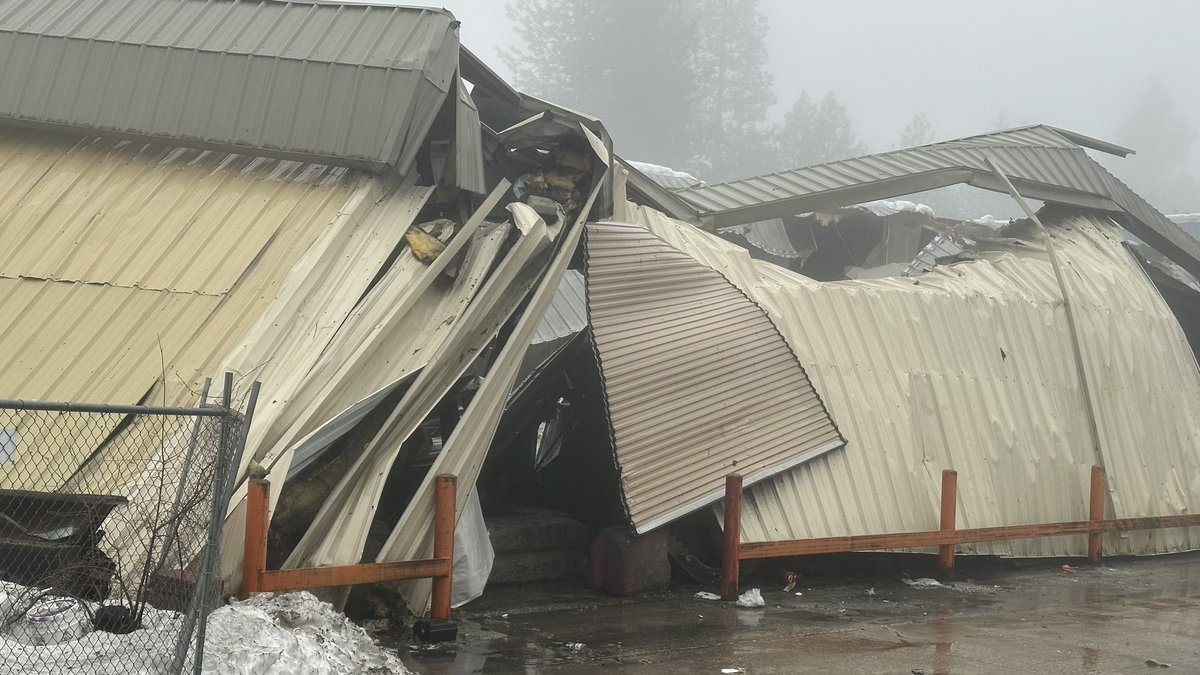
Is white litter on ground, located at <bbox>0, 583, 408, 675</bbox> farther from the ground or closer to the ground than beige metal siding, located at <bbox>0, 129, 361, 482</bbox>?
closer to the ground

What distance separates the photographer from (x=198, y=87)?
9.78 metres

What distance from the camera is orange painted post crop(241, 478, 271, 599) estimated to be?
22.4ft

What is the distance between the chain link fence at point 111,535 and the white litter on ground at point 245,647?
0.5 inches

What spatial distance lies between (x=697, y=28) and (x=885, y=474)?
64124mm

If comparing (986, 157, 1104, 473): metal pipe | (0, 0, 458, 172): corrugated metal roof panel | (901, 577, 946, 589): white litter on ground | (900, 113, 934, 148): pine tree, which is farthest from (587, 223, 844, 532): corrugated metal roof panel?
(900, 113, 934, 148): pine tree

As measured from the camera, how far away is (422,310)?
A: 28.8 ft

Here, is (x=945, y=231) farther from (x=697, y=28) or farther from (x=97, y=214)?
(x=697, y=28)

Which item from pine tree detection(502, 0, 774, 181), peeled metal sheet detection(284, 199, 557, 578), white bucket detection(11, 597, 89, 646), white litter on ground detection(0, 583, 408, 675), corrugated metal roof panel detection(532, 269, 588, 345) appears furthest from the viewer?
pine tree detection(502, 0, 774, 181)

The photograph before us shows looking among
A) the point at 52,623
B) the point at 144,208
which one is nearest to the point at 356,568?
the point at 52,623

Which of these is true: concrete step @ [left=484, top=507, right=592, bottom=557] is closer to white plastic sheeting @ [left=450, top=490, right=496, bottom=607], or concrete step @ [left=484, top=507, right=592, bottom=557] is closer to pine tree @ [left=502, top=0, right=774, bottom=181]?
white plastic sheeting @ [left=450, top=490, right=496, bottom=607]

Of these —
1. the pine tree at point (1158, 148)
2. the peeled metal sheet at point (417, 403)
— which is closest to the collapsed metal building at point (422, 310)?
the peeled metal sheet at point (417, 403)

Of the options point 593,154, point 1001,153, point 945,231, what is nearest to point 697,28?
point 945,231

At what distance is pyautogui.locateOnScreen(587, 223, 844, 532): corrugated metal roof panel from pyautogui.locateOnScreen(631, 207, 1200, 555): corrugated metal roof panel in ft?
1.01

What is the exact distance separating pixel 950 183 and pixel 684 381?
5904 millimetres
